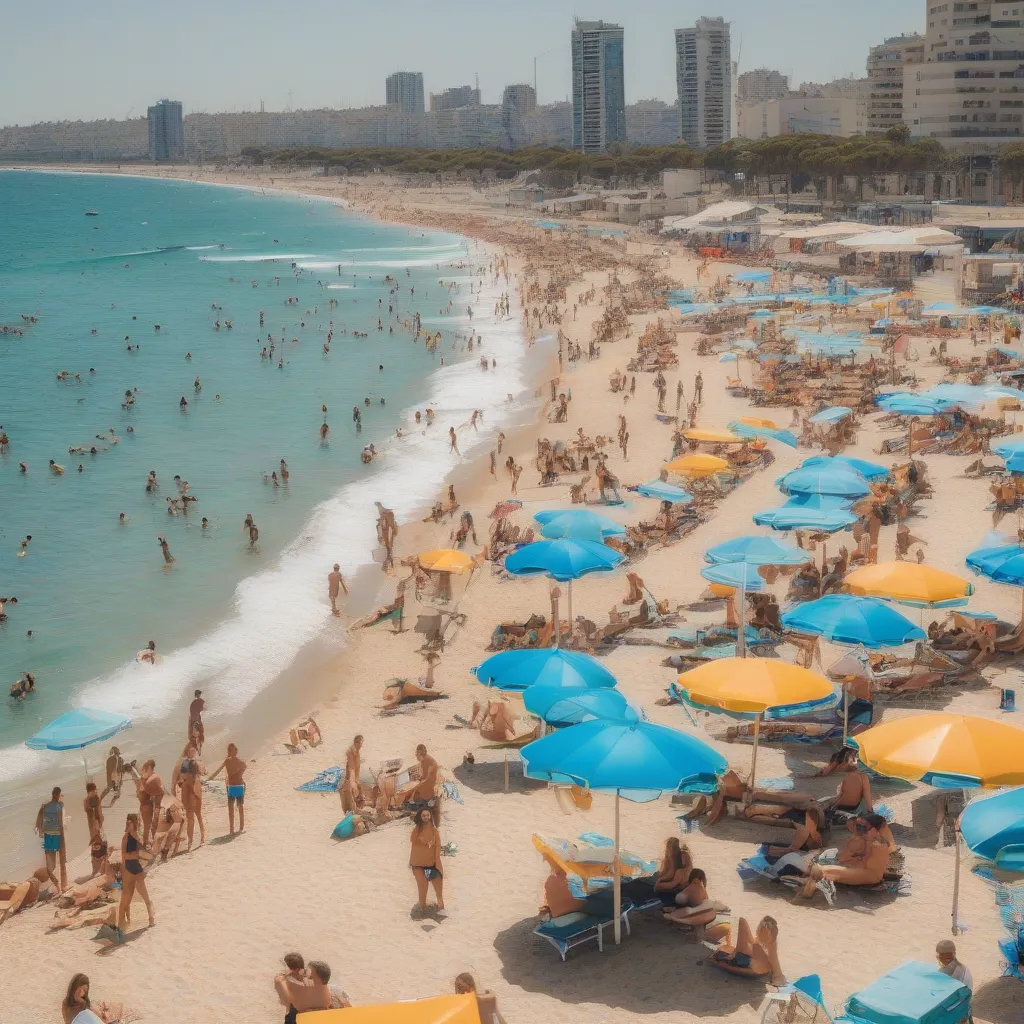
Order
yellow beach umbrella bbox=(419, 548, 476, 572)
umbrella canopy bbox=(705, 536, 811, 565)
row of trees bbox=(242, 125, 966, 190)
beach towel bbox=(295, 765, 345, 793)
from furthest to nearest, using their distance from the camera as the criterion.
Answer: row of trees bbox=(242, 125, 966, 190)
yellow beach umbrella bbox=(419, 548, 476, 572)
umbrella canopy bbox=(705, 536, 811, 565)
beach towel bbox=(295, 765, 345, 793)

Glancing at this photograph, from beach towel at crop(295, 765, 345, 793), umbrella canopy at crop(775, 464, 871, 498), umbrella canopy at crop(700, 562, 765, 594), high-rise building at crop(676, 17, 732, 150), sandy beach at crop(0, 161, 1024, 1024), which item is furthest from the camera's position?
high-rise building at crop(676, 17, 732, 150)

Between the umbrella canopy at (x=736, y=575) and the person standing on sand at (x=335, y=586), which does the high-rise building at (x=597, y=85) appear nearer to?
the person standing on sand at (x=335, y=586)

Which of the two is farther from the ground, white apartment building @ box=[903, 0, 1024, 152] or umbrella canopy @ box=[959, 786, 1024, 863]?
white apartment building @ box=[903, 0, 1024, 152]

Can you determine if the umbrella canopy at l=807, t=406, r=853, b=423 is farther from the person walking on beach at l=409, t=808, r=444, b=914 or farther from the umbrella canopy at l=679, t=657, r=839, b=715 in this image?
the person walking on beach at l=409, t=808, r=444, b=914

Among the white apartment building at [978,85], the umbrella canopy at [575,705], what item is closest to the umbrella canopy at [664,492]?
the umbrella canopy at [575,705]

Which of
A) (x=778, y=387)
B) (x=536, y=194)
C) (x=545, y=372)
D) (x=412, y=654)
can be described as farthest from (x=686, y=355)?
(x=536, y=194)

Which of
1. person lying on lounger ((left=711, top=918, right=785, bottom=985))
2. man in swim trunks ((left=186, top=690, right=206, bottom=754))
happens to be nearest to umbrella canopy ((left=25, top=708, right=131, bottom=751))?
man in swim trunks ((left=186, top=690, right=206, bottom=754))

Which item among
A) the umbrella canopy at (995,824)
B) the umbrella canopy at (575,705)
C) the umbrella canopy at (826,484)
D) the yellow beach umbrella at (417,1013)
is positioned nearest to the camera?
the yellow beach umbrella at (417,1013)

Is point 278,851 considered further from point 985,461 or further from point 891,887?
point 985,461
